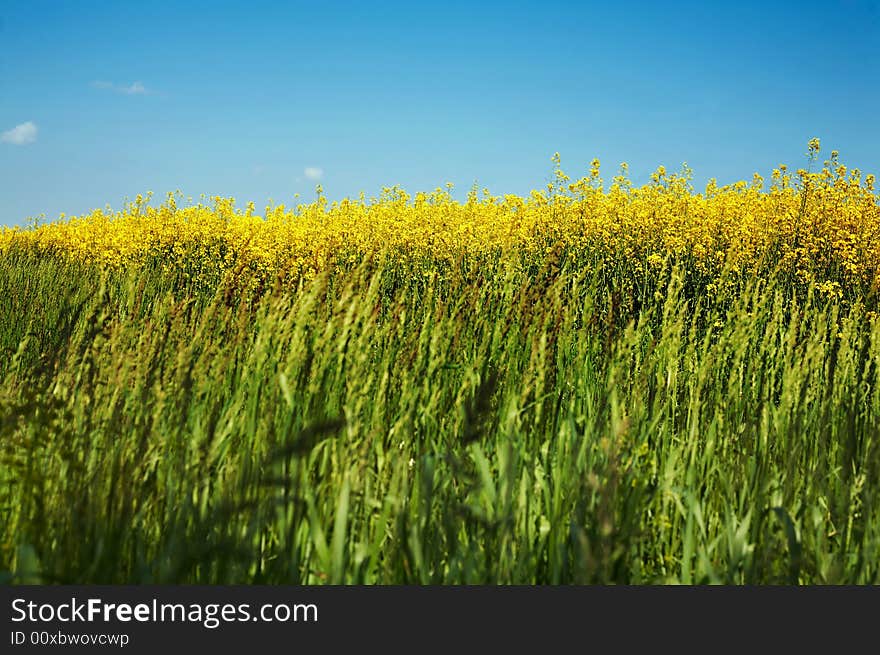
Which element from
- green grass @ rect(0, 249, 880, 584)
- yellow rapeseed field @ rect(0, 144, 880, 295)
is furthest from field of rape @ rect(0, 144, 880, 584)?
yellow rapeseed field @ rect(0, 144, 880, 295)

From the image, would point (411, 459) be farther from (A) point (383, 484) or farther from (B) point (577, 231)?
(B) point (577, 231)

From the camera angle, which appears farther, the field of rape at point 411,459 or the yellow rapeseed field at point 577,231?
the yellow rapeseed field at point 577,231

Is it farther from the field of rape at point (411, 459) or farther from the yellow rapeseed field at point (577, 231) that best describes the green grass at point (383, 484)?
the yellow rapeseed field at point (577, 231)

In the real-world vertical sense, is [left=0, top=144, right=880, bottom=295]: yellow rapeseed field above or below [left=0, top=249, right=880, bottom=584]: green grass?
above

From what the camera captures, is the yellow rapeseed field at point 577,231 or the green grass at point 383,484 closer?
the green grass at point 383,484

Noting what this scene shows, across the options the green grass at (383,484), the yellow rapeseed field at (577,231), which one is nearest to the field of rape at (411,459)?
the green grass at (383,484)

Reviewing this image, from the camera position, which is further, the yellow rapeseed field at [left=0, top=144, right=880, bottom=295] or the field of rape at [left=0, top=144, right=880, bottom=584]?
the yellow rapeseed field at [left=0, top=144, right=880, bottom=295]

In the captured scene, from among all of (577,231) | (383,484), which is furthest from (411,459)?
(577,231)

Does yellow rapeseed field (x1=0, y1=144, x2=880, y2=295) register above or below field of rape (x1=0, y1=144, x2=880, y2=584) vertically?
above

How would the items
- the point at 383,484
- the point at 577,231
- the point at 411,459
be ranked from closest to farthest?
the point at 383,484 → the point at 411,459 → the point at 577,231

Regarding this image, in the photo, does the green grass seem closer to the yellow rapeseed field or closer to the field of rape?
the field of rape

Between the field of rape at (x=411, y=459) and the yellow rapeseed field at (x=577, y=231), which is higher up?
the yellow rapeseed field at (x=577, y=231)

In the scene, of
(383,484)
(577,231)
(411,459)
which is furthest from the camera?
(577,231)

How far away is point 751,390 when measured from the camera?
295 cm
